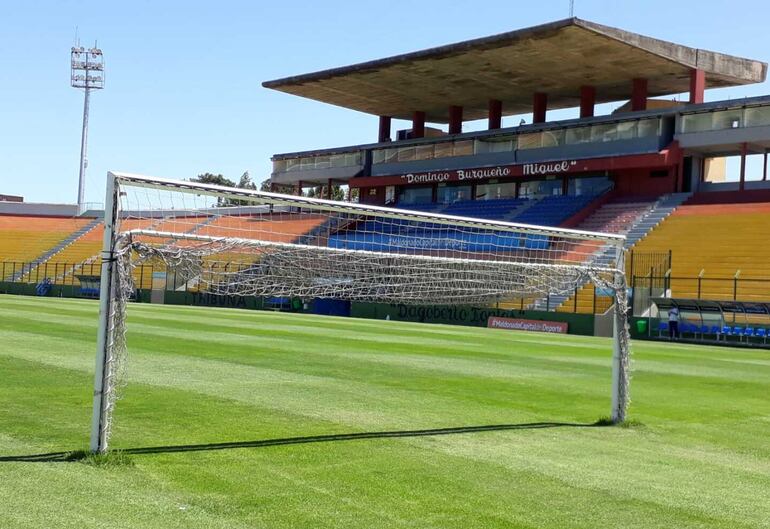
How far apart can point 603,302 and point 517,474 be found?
31.6 m

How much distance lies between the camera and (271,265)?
9.29 metres

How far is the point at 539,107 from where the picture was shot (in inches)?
2292

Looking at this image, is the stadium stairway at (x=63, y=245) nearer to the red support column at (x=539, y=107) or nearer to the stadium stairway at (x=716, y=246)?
the red support column at (x=539, y=107)

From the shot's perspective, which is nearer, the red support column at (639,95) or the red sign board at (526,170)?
the red sign board at (526,170)

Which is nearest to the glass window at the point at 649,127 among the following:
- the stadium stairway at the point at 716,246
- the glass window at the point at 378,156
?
the stadium stairway at the point at 716,246

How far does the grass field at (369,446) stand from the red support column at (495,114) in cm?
4485

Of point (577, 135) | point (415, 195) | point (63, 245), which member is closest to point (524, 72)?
point (577, 135)

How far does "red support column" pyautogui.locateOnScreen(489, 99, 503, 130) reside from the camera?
199 ft

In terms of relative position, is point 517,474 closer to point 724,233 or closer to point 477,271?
point 477,271

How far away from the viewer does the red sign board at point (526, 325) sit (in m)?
37.1

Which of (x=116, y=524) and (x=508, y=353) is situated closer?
(x=116, y=524)

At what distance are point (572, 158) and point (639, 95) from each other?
17.5 feet

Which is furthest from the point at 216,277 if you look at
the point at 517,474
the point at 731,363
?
the point at 731,363

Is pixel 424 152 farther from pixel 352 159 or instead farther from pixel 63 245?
pixel 63 245
